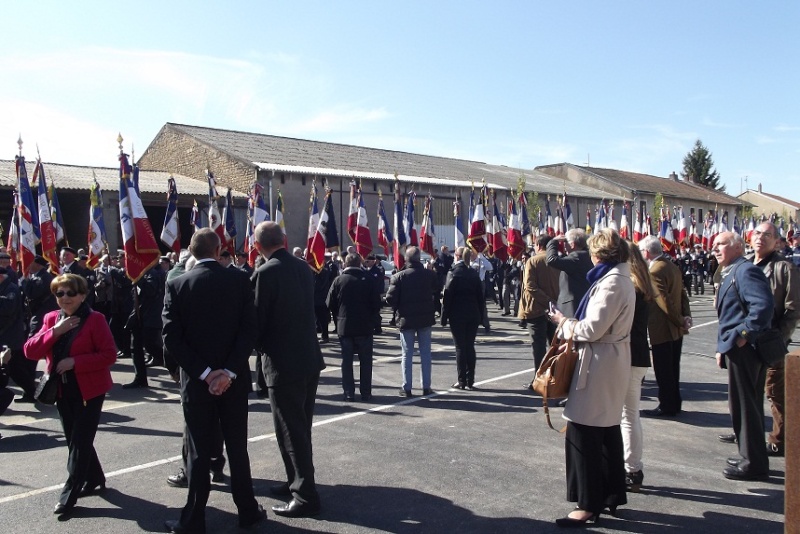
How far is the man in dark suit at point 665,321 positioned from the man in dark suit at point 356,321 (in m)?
3.39

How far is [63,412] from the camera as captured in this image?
507cm

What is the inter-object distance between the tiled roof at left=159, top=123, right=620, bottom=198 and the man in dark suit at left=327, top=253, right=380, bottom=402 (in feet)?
71.2

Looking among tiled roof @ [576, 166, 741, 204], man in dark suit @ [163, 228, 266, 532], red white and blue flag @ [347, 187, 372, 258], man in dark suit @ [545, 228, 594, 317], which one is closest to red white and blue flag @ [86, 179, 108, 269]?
red white and blue flag @ [347, 187, 372, 258]

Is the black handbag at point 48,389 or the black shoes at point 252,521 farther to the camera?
the black handbag at point 48,389

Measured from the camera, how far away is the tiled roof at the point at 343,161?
31.9 m

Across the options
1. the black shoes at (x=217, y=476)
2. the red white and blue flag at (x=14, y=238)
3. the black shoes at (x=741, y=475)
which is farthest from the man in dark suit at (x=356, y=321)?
the red white and blue flag at (x=14, y=238)

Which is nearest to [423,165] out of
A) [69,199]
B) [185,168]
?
[185,168]

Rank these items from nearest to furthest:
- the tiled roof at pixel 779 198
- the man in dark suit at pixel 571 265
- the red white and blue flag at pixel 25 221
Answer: the man in dark suit at pixel 571 265 < the red white and blue flag at pixel 25 221 < the tiled roof at pixel 779 198

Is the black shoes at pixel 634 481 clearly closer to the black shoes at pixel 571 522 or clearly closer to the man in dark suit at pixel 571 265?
the black shoes at pixel 571 522

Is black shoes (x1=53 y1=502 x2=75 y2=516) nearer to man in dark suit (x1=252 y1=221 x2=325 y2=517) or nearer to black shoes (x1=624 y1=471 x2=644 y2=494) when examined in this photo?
man in dark suit (x1=252 y1=221 x2=325 y2=517)

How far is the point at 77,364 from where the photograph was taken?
491cm

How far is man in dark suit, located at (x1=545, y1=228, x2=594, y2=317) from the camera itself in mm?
7098

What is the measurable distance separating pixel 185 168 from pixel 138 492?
3048 cm

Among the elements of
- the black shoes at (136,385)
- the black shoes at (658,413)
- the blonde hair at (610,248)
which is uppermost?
the blonde hair at (610,248)
